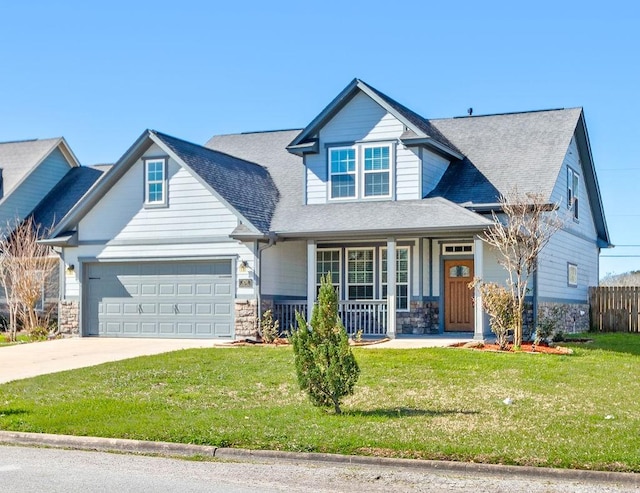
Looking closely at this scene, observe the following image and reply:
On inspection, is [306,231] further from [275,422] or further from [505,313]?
[275,422]

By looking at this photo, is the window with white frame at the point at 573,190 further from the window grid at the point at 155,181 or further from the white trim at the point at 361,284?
the window grid at the point at 155,181

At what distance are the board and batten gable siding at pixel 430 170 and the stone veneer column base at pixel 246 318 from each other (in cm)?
554

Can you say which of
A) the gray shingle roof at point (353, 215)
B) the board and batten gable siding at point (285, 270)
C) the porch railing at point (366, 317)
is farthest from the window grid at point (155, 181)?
the porch railing at point (366, 317)

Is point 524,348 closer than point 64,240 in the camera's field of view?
Yes

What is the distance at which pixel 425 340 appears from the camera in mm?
22969

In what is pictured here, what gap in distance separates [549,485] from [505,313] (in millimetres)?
11871

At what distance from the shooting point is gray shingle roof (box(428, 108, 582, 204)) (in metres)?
25.3

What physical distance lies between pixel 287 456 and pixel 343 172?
15.9 metres

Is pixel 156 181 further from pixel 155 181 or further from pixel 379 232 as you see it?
pixel 379 232

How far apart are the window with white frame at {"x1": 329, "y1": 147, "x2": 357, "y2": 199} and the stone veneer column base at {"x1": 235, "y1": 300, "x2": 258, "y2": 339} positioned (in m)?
4.01

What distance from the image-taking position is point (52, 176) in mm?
35312

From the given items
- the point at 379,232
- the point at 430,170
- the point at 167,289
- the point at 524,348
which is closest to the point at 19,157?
the point at 167,289

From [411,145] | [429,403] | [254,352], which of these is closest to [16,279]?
[254,352]

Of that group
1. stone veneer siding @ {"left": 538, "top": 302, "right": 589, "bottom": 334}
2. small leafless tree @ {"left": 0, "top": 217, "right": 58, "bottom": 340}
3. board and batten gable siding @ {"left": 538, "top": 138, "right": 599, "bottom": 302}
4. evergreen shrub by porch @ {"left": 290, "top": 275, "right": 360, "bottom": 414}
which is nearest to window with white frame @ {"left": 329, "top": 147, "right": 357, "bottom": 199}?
board and batten gable siding @ {"left": 538, "top": 138, "right": 599, "bottom": 302}
